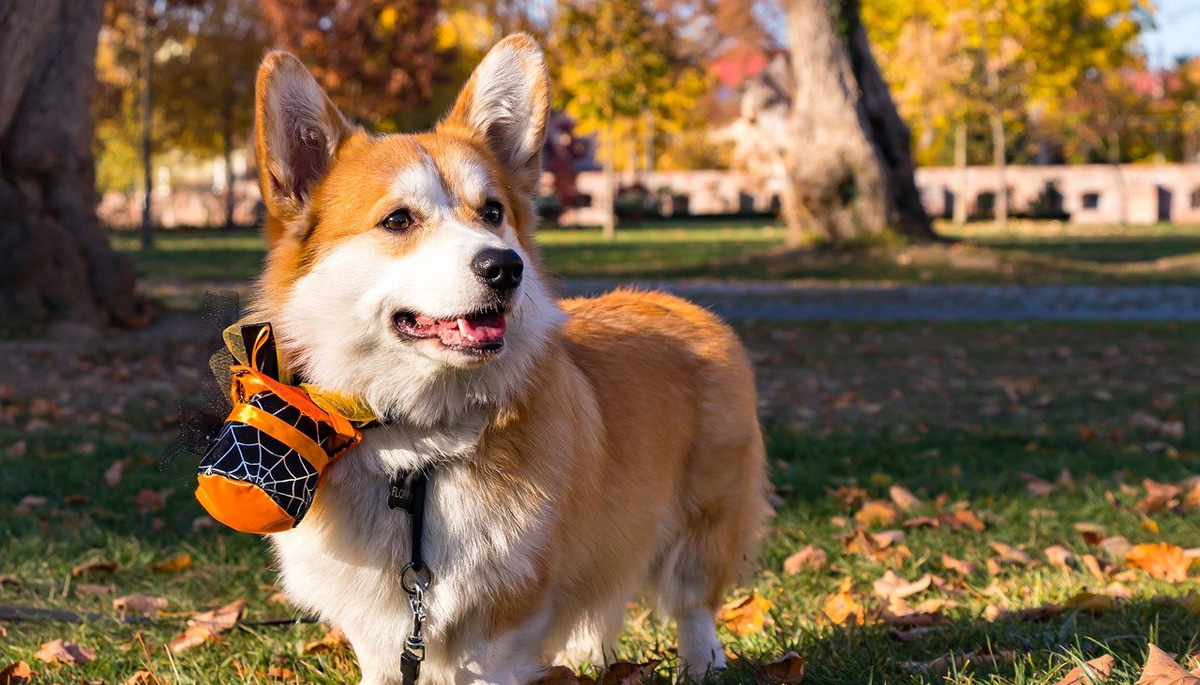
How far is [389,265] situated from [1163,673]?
2.06m

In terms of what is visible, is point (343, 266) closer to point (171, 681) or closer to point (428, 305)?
point (428, 305)

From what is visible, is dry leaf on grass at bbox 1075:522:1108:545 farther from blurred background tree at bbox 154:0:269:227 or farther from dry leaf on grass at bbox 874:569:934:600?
blurred background tree at bbox 154:0:269:227

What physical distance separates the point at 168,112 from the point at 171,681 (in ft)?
121

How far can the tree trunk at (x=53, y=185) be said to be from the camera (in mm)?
9656

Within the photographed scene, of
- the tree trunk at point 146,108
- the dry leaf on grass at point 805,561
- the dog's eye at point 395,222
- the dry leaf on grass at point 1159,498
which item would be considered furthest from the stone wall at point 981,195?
the dog's eye at point 395,222

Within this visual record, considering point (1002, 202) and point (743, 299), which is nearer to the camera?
Answer: point (743, 299)

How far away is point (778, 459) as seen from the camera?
21.5ft

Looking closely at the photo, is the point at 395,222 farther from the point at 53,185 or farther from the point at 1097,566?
the point at 53,185

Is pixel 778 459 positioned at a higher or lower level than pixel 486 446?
lower

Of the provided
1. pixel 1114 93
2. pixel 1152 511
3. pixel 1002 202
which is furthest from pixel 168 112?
pixel 1152 511

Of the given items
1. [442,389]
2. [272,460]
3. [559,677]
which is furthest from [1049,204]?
[272,460]

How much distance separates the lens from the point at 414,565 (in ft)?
8.82

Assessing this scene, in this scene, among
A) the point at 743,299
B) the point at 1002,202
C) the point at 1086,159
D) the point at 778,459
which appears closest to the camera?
the point at 778,459

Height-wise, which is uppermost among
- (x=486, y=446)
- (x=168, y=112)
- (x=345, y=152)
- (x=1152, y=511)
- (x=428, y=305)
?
(x=168, y=112)
